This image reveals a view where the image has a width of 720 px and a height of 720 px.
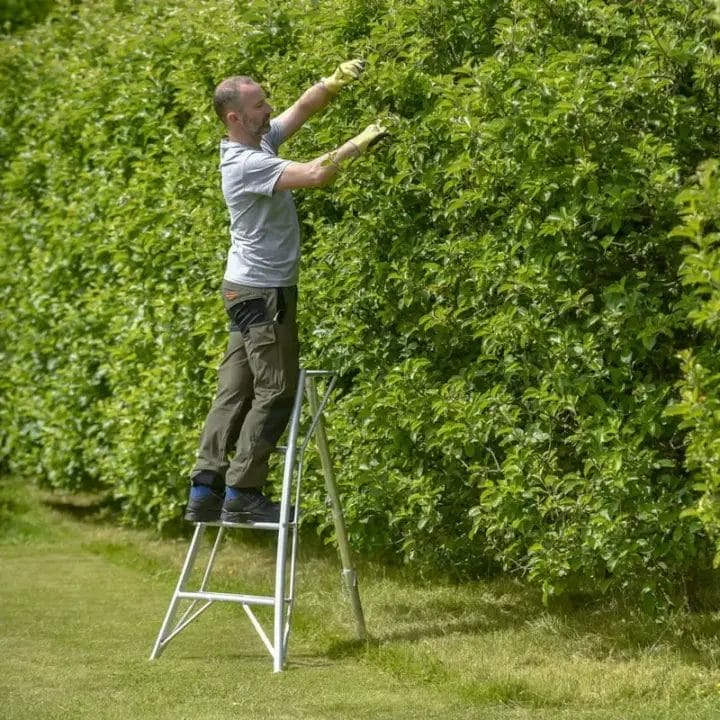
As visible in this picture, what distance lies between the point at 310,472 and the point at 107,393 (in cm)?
306

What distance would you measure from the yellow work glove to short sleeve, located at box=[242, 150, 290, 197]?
0.49 metres

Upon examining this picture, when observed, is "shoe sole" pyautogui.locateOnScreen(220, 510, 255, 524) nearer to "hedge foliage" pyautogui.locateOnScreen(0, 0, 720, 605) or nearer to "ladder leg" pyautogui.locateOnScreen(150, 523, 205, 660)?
"ladder leg" pyautogui.locateOnScreen(150, 523, 205, 660)

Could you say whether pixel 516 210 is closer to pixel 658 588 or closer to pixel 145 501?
pixel 658 588

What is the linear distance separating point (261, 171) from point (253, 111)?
1.06 ft

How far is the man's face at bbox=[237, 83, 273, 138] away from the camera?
19.8 feet

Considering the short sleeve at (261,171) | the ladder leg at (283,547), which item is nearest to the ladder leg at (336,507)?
the ladder leg at (283,547)

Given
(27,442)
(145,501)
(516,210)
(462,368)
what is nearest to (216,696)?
(462,368)

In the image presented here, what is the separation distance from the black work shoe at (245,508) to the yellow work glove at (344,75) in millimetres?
1696

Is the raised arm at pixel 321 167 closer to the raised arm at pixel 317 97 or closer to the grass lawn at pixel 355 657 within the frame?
the raised arm at pixel 317 97

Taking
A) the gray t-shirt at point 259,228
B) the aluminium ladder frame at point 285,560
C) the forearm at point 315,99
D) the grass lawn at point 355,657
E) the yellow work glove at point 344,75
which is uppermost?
the yellow work glove at point 344,75

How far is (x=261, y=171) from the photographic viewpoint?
19.3ft

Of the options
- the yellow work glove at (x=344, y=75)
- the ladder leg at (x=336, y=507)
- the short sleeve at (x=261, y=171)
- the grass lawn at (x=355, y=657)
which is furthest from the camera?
the ladder leg at (x=336, y=507)

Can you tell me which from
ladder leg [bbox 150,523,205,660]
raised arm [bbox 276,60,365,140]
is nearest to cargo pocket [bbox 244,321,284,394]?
ladder leg [bbox 150,523,205,660]

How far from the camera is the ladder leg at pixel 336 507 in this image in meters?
6.21
